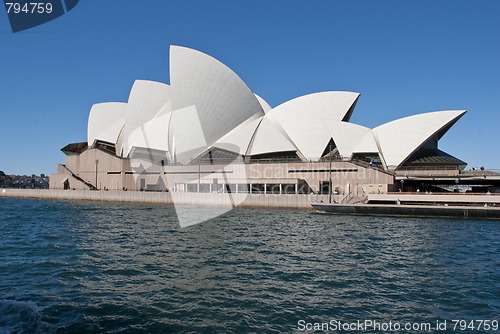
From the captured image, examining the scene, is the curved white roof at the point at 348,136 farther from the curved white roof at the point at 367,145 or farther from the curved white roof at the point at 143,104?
the curved white roof at the point at 143,104

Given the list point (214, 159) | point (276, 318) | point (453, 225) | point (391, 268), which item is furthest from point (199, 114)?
point (276, 318)

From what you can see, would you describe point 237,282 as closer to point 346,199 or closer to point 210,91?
point 346,199

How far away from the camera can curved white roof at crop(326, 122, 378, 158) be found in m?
41.2

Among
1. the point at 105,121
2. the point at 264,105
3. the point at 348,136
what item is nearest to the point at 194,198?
the point at 264,105

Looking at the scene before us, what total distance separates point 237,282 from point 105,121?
53.3 m

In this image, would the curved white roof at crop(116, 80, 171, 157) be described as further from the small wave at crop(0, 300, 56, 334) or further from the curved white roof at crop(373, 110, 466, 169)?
the small wave at crop(0, 300, 56, 334)

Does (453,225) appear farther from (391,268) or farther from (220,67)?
(220,67)

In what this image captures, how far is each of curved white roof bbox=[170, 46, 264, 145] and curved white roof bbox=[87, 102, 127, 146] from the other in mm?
15226

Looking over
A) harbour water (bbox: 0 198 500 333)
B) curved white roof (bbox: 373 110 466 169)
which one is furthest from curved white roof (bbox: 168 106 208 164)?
harbour water (bbox: 0 198 500 333)

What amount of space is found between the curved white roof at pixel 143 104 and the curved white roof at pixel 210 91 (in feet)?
18.5

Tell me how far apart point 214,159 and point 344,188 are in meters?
16.8

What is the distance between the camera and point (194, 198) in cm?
4031

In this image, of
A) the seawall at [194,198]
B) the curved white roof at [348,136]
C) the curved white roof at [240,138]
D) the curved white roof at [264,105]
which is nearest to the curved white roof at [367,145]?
the curved white roof at [348,136]

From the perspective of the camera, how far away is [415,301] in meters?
8.16
